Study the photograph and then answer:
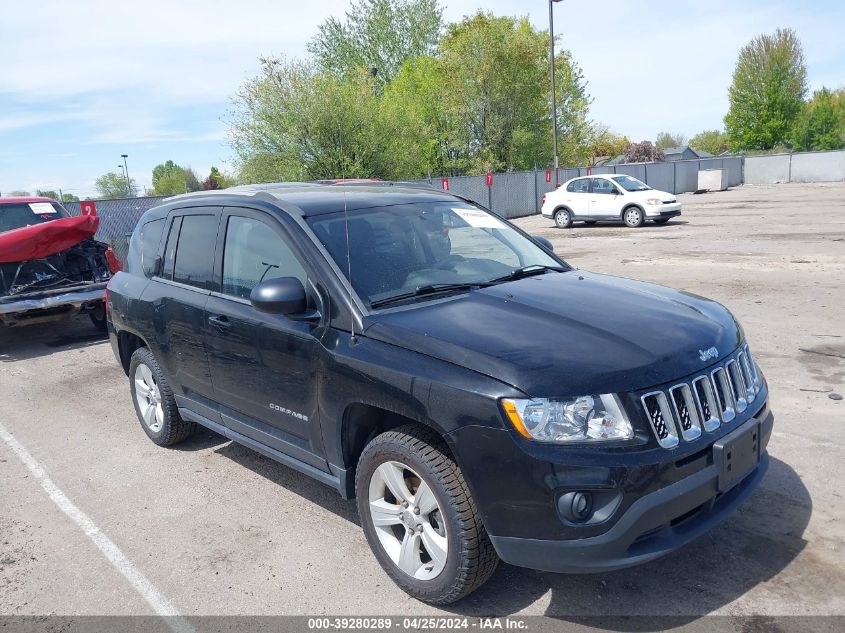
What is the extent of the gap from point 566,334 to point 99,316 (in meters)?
8.94

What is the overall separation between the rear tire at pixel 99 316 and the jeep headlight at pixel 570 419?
27.7 feet

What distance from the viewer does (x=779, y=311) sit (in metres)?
8.52

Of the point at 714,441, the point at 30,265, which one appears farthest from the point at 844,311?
the point at 30,265

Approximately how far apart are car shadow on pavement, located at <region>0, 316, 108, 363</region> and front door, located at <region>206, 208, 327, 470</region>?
6.17 m

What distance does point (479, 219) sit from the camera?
15.3 ft

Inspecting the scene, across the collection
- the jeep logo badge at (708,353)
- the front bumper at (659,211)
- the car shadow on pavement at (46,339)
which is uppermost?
the jeep logo badge at (708,353)

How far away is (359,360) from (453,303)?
0.58m

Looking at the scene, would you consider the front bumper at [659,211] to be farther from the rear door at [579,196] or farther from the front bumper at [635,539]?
the front bumper at [635,539]

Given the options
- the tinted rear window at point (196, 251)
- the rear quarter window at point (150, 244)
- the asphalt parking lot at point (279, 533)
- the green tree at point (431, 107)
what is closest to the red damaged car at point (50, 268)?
the asphalt parking lot at point (279, 533)

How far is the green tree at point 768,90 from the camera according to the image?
6322 cm

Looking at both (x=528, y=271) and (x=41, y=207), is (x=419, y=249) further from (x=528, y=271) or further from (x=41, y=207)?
(x=41, y=207)

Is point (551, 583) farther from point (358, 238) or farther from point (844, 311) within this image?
point (844, 311)

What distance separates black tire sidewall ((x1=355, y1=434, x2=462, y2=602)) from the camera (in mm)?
2969

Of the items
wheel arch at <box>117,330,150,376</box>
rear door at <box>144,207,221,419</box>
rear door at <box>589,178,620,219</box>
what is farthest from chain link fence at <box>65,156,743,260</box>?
rear door at <box>589,178,620,219</box>
